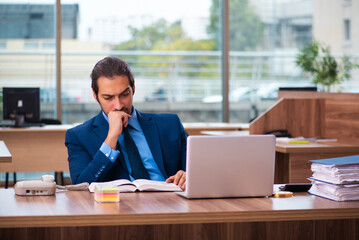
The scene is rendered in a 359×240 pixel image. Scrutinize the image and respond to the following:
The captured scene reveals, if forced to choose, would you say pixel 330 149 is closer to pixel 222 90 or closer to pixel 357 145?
pixel 357 145

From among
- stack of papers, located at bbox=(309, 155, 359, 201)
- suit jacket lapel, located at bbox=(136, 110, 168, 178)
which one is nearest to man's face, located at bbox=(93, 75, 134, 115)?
suit jacket lapel, located at bbox=(136, 110, 168, 178)

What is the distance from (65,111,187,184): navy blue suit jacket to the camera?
2.46 meters

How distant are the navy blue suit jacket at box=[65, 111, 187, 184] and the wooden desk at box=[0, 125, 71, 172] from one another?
3.29 meters

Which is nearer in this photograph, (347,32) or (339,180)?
(339,180)

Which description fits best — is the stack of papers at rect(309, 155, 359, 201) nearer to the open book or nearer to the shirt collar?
the open book

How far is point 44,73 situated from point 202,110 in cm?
213

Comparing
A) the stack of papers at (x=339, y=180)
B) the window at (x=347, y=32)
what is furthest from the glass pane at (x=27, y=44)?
the stack of papers at (x=339, y=180)

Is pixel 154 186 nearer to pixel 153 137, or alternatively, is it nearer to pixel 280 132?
pixel 153 137

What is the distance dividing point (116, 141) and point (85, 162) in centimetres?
→ 19

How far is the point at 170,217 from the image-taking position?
183 centimetres

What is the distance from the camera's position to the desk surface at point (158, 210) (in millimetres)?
1785

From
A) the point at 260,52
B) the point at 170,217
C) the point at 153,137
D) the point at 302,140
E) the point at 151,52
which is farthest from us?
the point at 260,52

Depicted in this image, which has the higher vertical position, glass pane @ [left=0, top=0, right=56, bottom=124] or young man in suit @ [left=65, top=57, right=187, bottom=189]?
glass pane @ [left=0, top=0, right=56, bottom=124]

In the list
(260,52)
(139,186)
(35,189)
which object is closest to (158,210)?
(139,186)
